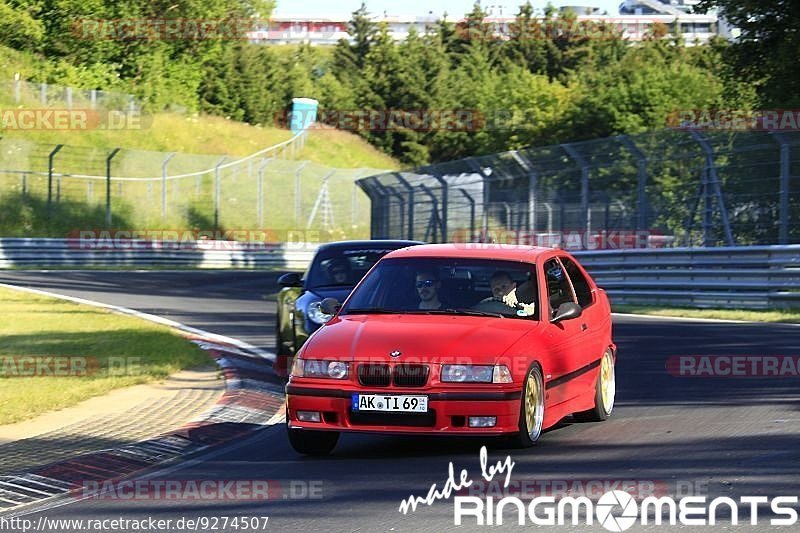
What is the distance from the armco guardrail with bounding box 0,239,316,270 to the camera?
4344cm

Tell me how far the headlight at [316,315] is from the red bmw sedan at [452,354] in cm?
303

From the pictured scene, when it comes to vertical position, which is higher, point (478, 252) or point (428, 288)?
point (478, 252)

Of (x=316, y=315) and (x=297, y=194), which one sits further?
(x=297, y=194)

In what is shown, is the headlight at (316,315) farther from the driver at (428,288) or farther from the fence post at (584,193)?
the fence post at (584,193)

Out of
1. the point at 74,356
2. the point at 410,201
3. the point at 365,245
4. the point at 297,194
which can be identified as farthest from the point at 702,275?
the point at 297,194

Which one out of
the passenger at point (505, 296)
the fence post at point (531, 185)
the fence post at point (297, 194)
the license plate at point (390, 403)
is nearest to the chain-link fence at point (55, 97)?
the fence post at point (297, 194)

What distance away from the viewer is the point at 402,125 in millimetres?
86062

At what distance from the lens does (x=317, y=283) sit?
48.4 feet

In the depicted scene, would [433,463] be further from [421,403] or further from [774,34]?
[774,34]

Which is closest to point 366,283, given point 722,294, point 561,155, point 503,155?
point 722,294

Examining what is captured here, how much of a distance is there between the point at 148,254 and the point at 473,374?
38244 millimetres

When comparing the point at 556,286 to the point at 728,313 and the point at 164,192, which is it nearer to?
the point at 728,313

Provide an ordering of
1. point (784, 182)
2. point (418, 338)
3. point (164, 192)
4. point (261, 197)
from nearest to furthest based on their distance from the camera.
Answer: point (418, 338) → point (784, 182) → point (164, 192) → point (261, 197)

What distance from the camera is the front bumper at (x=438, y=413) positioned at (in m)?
8.73
